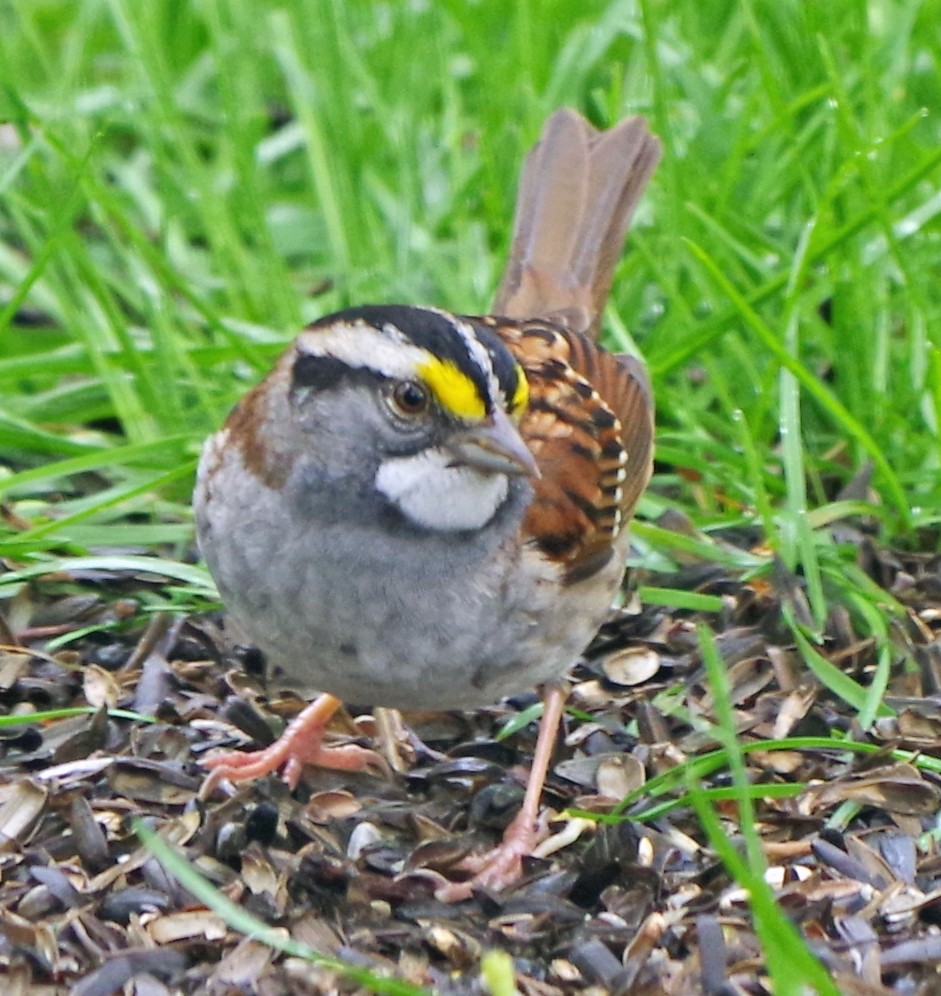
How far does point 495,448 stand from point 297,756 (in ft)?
2.65

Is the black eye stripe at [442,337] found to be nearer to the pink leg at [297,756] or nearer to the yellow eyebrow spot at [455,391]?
the yellow eyebrow spot at [455,391]

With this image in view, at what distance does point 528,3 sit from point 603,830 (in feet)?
8.63

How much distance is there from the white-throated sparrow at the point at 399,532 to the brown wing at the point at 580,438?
0.04ft

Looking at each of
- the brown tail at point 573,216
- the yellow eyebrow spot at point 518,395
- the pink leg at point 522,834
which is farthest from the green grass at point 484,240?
the yellow eyebrow spot at point 518,395

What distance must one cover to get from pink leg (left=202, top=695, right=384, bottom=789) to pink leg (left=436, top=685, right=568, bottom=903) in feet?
1.00

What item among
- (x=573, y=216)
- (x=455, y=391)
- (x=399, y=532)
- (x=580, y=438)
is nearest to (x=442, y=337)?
(x=455, y=391)

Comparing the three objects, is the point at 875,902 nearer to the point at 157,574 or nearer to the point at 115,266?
the point at 157,574

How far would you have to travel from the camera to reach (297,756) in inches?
134

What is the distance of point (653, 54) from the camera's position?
4238 mm

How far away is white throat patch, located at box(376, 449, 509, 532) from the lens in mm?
2973

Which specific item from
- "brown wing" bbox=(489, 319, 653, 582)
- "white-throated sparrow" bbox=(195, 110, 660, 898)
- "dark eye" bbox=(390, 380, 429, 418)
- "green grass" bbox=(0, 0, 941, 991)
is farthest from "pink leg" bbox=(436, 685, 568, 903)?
"dark eye" bbox=(390, 380, 429, 418)

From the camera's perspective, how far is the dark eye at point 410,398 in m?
2.92

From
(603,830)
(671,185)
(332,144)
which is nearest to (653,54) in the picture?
(671,185)

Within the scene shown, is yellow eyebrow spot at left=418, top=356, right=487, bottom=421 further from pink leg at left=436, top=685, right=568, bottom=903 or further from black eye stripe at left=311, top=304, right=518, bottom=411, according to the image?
pink leg at left=436, top=685, right=568, bottom=903
